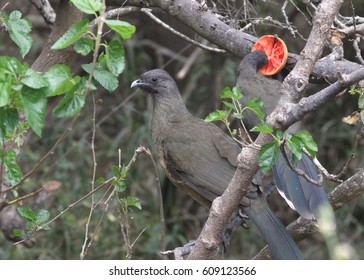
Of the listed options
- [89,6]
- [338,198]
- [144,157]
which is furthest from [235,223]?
[144,157]

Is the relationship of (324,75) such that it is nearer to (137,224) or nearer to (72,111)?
(72,111)

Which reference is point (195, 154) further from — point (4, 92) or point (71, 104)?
point (4, 92)

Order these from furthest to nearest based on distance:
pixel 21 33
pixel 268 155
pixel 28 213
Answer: pixel 28 213 → pixel 21 33 → pixel 268 155

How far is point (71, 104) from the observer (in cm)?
254

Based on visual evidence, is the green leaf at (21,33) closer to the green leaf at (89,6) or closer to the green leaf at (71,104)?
the green leaf at (71,104)

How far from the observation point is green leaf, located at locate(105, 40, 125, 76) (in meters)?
2.53

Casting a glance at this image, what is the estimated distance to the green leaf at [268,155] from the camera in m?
2.66

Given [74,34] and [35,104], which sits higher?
[74,34]

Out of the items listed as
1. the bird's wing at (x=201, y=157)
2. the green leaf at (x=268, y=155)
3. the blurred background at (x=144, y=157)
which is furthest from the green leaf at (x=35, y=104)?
the blurred background at (x=144, y=157)

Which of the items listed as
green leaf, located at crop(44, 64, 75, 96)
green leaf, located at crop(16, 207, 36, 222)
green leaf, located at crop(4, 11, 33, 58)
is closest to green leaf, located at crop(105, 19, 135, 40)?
green leaf, located at crop(44, 64, 75, 96)

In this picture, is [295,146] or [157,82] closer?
[295,146]

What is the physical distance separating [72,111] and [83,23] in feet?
1.00

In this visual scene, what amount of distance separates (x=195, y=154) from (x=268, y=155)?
6.53 ft

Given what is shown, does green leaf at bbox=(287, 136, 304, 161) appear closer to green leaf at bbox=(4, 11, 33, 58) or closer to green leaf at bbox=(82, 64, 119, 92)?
green leaf at bbox=(82, 64, 119, 92)
